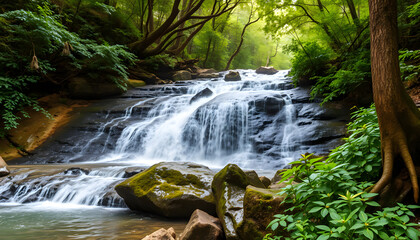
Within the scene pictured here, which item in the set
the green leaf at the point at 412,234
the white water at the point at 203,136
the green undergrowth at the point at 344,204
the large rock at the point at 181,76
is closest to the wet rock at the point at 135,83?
the large rock at the point at 181,76

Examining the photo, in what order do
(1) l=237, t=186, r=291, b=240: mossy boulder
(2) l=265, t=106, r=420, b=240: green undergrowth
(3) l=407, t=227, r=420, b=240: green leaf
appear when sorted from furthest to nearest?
(1) l=237, t=186, r=291, b=240: mossy boulder, (2) l=265, t=106, r=420, b=240: green undergrowth, (3) l=407, t=227, r=420, b=240: green leaf

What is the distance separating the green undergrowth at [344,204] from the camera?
1.64 metres

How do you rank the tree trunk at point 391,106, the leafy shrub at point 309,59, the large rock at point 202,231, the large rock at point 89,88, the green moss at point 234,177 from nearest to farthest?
the tree trunk at point 391,106 → the large rock at point 202,231 → the green moss at point 234,177 → the leafy shrub at point 309,59 → the large rock at point 89,88

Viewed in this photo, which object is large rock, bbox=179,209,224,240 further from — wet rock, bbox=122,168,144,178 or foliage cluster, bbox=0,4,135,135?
foliage cluster, bbox=0,4,135,135

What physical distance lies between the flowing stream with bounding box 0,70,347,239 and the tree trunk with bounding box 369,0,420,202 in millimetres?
2940

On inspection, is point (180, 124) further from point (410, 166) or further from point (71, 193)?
point (410, 166)

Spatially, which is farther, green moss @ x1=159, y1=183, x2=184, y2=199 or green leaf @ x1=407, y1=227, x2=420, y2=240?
green moss @ x1=159, y1=183, x2=184, y2=199

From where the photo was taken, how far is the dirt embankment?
9.30 m

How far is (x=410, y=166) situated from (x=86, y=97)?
1433cm

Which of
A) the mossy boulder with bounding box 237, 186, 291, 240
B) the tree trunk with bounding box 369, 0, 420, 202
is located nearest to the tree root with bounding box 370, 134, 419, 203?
the tree trunk with bounding box 369, 0, 420, 202

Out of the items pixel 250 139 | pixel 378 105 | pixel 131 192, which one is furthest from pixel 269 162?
pixel 378 105

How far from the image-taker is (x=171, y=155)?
362 inches

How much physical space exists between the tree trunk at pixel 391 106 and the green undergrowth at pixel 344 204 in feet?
0.52

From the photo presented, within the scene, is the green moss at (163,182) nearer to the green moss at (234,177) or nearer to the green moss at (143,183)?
the green moss at (143,183)
